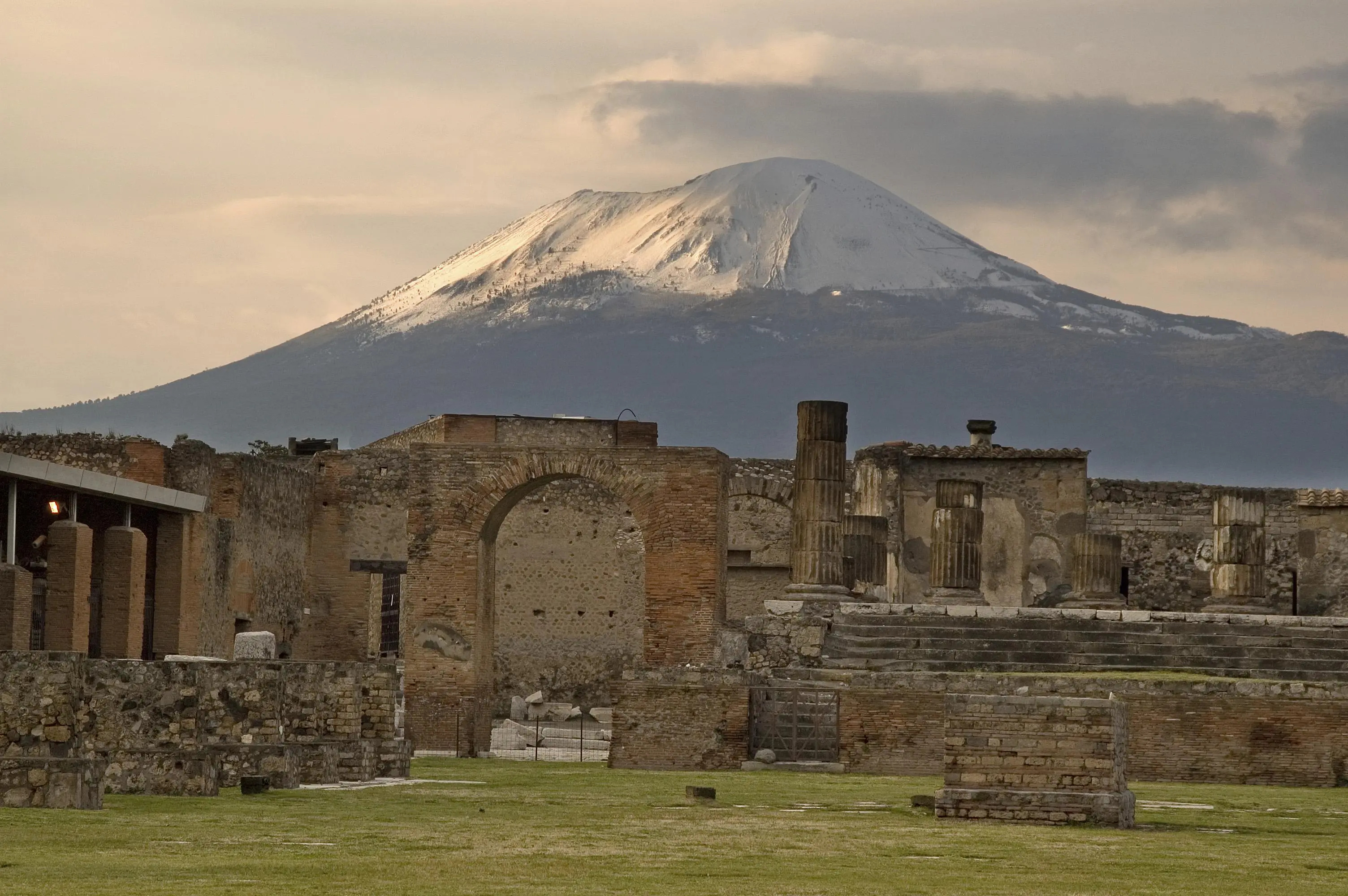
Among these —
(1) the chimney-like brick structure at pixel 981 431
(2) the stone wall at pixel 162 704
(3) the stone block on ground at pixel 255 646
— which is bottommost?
(2) the stone wall at pixel 162 704

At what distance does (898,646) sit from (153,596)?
37.7 ft

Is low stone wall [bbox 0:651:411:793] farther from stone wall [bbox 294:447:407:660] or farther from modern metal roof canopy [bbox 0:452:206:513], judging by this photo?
stone wall [bbox 294:447:407:660]

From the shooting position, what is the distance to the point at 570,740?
32344mm

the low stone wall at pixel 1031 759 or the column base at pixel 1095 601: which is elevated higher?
the column base at pixel 1095 601

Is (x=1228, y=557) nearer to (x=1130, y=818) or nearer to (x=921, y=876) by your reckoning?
(x=1130, y=818)

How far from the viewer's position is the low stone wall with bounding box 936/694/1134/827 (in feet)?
50.5

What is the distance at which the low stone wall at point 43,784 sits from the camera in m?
14.7

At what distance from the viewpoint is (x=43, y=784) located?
579 inches

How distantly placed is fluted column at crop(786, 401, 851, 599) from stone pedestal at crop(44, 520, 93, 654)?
884 cm

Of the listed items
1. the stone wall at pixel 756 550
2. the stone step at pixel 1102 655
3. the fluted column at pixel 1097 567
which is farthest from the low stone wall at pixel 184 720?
the stone wall at pixel 756 550

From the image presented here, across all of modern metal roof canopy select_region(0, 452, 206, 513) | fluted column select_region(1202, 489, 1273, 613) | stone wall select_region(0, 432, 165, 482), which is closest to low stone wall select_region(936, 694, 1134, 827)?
modern metal roof canopy select_region(0, 452, 206, 513)

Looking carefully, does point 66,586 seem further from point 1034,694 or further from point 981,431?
point 981,431

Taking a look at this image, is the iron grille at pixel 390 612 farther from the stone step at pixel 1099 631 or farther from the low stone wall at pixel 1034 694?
the low stone wall at pixel 1034 694

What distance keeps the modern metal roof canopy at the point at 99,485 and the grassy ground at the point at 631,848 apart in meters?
12.1
